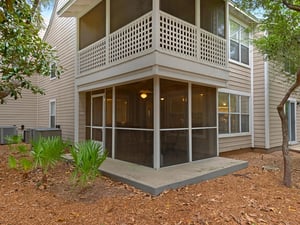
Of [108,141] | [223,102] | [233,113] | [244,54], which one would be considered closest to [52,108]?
[108,141]

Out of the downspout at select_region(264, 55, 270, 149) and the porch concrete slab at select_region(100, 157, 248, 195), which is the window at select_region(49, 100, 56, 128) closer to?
the porch concrete slab at select_region(100, 157, 248, 195)

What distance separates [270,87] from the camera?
10.7 meters

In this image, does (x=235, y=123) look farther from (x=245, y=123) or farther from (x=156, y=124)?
(x=156, y=124)

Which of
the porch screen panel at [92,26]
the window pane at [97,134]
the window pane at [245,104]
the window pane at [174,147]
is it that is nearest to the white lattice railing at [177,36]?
the window pane at [174,147]

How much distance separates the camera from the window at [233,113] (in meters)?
9.53

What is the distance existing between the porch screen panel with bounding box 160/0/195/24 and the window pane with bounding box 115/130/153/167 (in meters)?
3.40

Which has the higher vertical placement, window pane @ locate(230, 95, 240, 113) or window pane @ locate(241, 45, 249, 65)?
window pane @ locate(241, 45, 249, 65)

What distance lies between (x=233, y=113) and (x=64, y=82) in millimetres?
8738

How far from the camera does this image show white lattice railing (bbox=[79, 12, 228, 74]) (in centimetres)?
601

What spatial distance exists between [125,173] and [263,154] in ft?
23.3

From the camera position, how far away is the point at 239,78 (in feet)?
34.1

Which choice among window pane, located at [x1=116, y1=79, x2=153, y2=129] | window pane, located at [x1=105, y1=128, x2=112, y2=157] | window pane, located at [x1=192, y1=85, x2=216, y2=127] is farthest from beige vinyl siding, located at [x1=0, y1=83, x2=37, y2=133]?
window pane, located at [x1=192, y1=85, x2=216, y2=127]

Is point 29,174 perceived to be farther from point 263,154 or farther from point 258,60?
point 258,60

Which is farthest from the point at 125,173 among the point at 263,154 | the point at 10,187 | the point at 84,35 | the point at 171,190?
the point at 263,154
